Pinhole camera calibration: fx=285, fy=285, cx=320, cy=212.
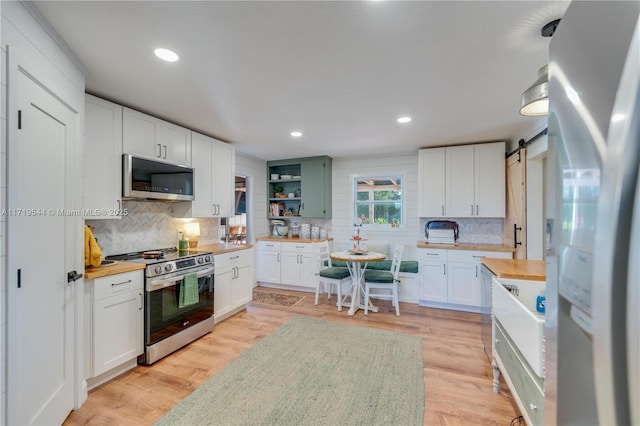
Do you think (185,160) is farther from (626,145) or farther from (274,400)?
(626,145)

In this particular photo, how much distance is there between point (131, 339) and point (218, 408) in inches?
41.8

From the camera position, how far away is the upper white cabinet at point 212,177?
3549 millimetres

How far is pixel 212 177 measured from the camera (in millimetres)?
3799

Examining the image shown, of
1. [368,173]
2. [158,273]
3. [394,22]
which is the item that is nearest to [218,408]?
[158,273]

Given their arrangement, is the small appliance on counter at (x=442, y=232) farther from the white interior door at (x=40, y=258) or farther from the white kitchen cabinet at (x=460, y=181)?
the white interior door at (x=40, y=258)

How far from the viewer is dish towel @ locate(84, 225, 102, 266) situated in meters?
2.29

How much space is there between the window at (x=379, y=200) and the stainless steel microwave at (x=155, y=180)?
2.94 metres

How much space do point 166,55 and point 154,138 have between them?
133cm

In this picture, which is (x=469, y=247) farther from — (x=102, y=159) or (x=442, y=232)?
(x=102, y=159)

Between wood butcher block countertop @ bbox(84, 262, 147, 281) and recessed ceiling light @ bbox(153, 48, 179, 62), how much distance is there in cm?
166

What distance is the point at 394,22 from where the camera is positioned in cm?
158

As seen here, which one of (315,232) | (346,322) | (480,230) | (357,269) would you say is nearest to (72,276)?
(346,322)

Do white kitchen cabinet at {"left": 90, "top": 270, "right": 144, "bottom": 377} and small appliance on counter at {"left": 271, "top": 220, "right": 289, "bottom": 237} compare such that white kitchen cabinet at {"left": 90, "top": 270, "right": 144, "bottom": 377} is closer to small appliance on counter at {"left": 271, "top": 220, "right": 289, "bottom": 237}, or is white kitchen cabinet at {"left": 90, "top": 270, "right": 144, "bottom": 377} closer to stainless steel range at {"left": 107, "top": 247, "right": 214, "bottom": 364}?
stainless steel range at {"left": 107, "top": 247, "right": 214, "bottom": 364}

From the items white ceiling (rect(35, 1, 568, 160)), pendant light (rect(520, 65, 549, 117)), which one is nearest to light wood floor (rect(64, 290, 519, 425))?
pendant light (rect(520, 65, 549, 117))
